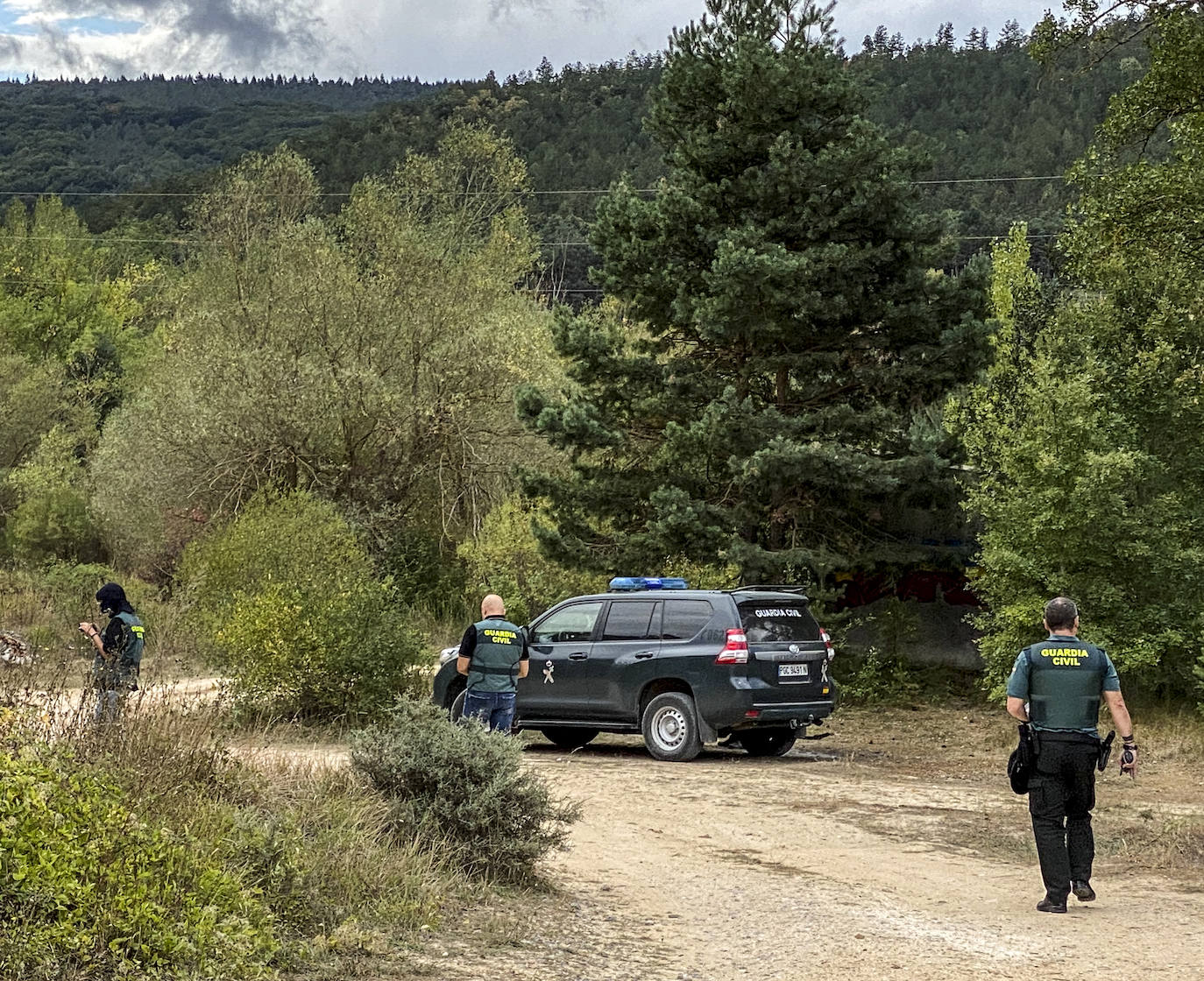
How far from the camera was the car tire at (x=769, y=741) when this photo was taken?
16.7m

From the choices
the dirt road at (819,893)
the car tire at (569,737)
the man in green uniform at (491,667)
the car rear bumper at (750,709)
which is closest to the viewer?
the dirt road at (819,893)

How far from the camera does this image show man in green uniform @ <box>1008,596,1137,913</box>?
888 cm

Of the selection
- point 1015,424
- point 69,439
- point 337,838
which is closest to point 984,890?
point 337,838

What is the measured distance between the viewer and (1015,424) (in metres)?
20.2

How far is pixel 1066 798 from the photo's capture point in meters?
8.94

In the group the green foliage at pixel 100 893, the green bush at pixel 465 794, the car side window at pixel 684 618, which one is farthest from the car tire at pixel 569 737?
the green foliage at pixel 100 893

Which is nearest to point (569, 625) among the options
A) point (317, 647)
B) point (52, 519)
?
point (317, 647)

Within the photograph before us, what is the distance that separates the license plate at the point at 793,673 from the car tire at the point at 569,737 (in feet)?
9.33

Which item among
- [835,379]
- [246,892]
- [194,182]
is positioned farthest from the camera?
[194,182]

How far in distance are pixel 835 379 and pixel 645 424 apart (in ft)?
9.81

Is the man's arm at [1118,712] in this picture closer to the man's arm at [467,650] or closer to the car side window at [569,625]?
the man's arm at [467,650]

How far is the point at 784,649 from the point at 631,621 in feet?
5.83

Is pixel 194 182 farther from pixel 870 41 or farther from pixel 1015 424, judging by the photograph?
pixel 1015 424

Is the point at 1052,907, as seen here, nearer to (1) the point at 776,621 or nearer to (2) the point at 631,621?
(1) the point at 776,621
